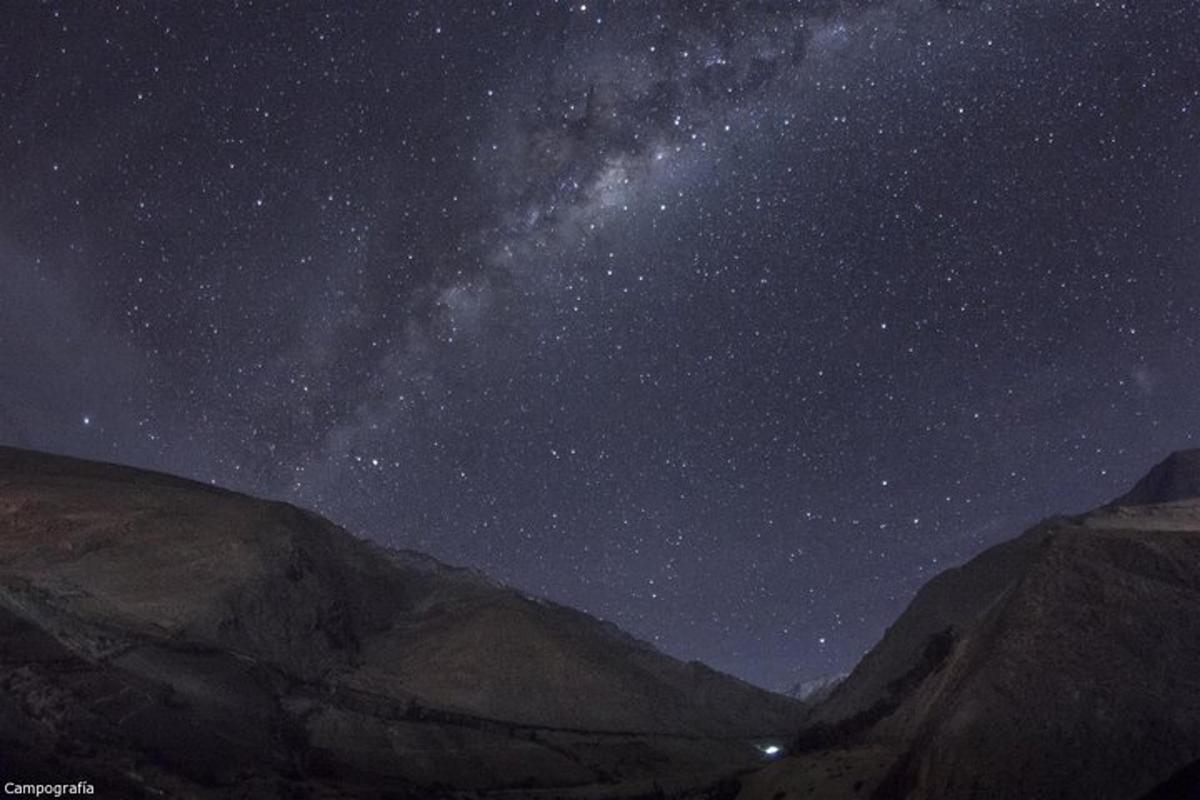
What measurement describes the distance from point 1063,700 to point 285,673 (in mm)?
51259

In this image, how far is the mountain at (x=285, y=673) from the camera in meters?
37.9

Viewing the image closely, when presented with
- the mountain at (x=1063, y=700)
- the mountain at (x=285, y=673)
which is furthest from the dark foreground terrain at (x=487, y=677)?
the mountain at (x=285, y=673)

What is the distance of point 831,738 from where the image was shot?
177 ft

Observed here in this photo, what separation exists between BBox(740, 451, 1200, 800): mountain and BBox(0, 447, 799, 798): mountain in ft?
53.5

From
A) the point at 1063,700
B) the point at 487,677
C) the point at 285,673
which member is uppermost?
the point at 285,673

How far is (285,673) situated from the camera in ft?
193

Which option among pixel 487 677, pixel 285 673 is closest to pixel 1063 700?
pixel 487 677

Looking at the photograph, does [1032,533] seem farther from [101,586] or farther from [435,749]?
[101,586]

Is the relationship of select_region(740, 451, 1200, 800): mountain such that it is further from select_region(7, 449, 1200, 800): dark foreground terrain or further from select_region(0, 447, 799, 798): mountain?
select_region(0, 447, 799, 798): mountain

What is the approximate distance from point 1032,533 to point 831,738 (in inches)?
1375

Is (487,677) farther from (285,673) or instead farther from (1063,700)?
(1063,700)

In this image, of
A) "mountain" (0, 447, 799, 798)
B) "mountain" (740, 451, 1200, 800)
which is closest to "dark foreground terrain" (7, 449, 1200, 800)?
"mountain" (740, 451, 1200, 800)

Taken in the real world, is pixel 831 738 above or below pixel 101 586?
below

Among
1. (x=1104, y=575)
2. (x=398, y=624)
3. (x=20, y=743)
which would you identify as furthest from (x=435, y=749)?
(x=1104, y=575)
